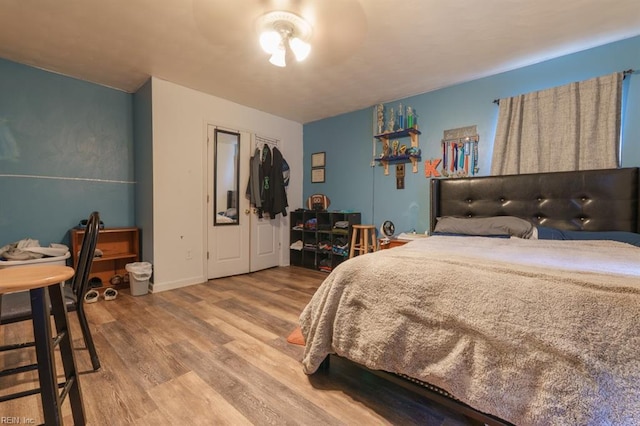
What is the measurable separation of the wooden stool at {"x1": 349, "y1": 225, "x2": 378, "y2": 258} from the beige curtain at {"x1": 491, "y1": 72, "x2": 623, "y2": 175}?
1.53 m

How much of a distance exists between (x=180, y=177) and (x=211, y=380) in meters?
2.32

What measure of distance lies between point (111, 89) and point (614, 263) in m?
4.51

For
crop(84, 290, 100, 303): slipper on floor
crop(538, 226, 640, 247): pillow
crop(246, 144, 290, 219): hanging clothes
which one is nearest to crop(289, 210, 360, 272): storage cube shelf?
crop(246, 144, 290, 219): hanging clothes

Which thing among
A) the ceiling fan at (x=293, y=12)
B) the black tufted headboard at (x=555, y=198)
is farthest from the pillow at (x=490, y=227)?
the ceiling fan at (x=293, y=12)

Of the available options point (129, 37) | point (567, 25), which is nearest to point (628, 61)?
point (567, 25)

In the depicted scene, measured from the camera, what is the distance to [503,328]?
913mm

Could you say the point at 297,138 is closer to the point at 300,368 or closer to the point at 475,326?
the point at 300,368

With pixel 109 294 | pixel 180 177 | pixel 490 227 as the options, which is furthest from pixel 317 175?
pixel 109 294

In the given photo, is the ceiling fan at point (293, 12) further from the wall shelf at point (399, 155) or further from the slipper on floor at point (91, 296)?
the slipper on floor at point (91, 296)

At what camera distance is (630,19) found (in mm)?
1914

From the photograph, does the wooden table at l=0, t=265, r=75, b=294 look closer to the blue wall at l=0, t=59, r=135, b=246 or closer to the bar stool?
the bar stool

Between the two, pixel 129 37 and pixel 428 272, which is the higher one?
pixel 129 37

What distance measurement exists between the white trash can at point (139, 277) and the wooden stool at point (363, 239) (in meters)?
2.29

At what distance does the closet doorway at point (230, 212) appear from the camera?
3420 mm
